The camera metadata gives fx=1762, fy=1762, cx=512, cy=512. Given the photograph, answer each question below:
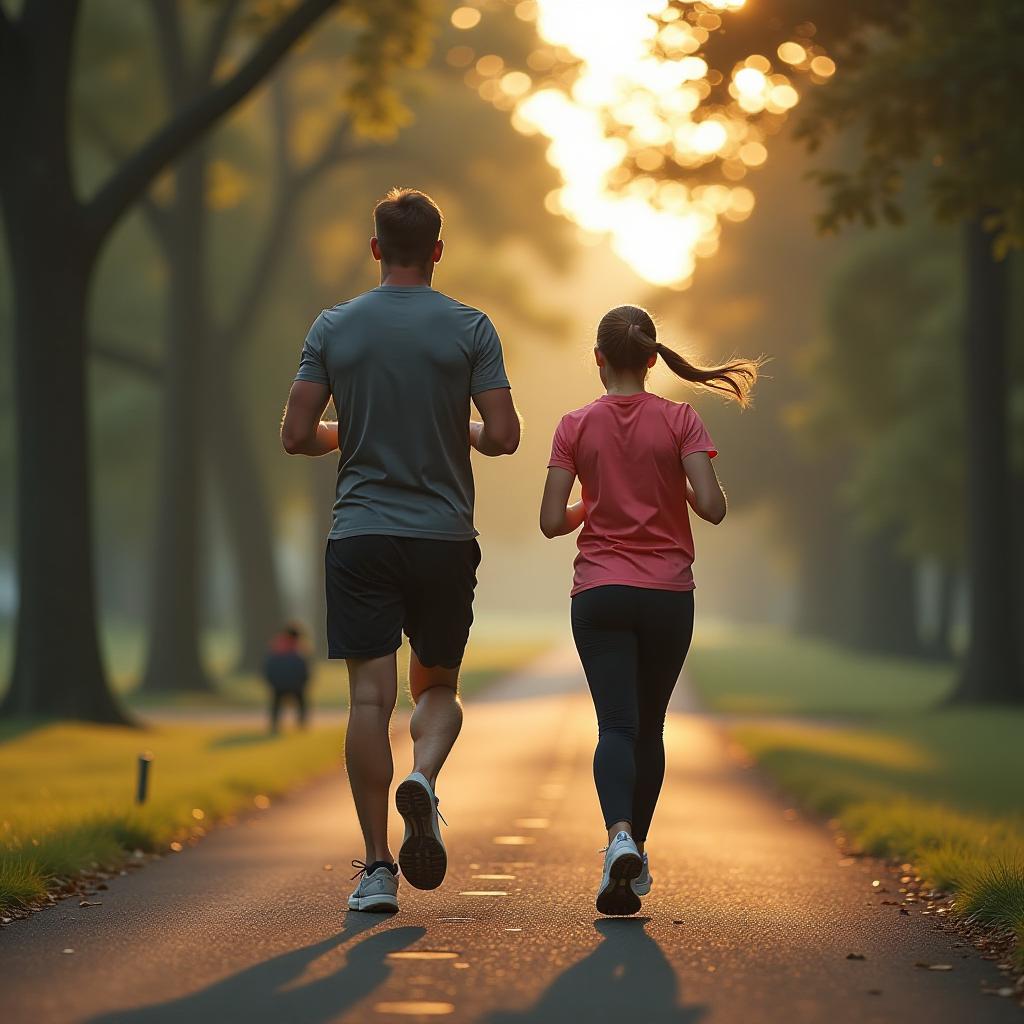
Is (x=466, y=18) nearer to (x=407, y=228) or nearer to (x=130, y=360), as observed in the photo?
(x=130, y=360)

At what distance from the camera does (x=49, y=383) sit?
16422mm

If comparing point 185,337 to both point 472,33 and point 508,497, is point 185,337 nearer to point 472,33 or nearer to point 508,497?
point 472,33

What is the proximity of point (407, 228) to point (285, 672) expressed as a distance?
1317 centimetres

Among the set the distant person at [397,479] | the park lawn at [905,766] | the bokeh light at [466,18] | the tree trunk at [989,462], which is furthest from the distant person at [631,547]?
the bokeh light at [466,18]

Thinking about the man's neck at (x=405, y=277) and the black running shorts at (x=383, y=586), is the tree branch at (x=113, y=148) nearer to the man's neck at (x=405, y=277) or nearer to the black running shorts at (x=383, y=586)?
the man's neck at (x=405, y=277)

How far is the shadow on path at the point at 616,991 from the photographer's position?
442 cm

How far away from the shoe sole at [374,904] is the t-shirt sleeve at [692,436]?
1.81 meters

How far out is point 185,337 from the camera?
26.8 metres

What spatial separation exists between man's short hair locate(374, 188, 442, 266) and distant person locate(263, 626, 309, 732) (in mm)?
12752

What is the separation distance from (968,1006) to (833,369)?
29.6m

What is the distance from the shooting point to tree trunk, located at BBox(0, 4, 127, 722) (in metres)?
16.1

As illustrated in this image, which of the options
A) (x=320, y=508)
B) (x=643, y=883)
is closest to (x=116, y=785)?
(x=643, y=883)

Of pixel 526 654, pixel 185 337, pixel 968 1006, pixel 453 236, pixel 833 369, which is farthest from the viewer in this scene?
pixel 526 654

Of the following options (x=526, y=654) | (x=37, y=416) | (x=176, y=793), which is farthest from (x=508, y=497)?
(x=176, y=793)
